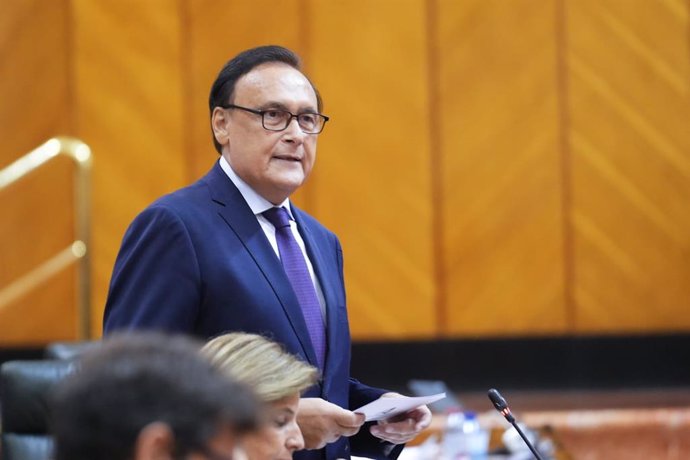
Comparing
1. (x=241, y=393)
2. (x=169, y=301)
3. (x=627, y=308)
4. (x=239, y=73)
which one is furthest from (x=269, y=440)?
(x=627, y=308)

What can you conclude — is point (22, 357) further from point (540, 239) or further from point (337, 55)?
point (540, 239)

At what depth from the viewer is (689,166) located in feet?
22.5

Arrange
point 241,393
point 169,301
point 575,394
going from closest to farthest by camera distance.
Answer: point 241,393 → point 169,301 → point 575,394

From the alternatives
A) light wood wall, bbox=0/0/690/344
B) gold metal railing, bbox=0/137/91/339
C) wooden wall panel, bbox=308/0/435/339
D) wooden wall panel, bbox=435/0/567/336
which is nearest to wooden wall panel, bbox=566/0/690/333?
light wood wall, bbox=0/0/690/344

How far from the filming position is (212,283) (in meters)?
2.06

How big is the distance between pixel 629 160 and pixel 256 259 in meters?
5.05

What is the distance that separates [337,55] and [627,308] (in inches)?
91.1

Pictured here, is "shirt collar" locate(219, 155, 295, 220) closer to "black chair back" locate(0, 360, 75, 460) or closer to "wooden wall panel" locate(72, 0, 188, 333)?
"black chair back" locate(0, 360, 75, 460)

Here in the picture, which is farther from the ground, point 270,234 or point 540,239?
point 270,234

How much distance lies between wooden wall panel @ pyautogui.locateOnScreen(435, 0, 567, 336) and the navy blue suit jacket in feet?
15.2

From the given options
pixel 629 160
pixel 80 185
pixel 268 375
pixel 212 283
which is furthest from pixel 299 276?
pixel 629 160

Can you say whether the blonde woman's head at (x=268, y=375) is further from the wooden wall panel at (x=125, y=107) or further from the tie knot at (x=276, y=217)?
the wooden wall panel at (x=125, y=107)

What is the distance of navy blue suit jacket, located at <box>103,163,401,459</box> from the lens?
6.63 ft

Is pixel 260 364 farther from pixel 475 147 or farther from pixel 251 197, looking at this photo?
pixel 475 147
